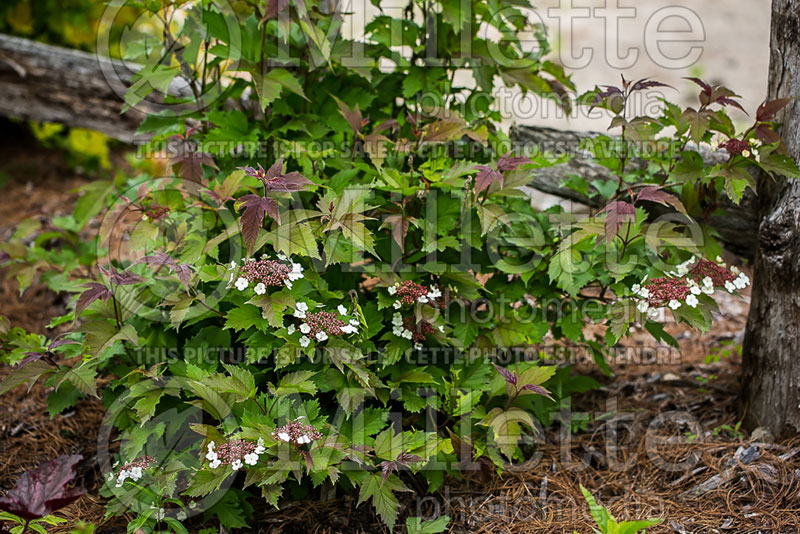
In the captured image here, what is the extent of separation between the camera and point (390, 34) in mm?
2164

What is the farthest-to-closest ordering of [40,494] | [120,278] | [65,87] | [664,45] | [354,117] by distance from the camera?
[664,45]
[65,87]
[354,117]
[120,278]
[40,494]

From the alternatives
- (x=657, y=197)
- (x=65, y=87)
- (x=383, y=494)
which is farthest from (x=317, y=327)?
(x=65, y=87)

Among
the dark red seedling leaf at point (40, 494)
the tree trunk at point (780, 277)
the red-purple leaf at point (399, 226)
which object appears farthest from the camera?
the tree trunk at point (780, 277)

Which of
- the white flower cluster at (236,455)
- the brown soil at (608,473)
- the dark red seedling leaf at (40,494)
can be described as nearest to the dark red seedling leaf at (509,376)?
the brown soil at (608,473)

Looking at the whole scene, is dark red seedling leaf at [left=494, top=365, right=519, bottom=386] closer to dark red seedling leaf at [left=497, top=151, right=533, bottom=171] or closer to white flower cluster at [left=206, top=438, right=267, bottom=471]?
dark red seedling leaf at [left=497, top=151, right=533, bottom=171]

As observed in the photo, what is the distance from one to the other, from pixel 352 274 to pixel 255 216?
487 mm

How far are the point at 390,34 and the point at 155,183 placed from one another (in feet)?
3.11

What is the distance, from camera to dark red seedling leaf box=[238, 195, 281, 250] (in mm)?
1595

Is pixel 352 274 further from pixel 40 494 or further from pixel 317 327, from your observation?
pixel 40 494

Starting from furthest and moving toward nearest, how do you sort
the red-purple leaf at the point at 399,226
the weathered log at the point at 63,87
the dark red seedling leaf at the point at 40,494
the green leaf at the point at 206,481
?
the weathered log at the point at 63,87
the red-purple leaf at the point at 399,226
the green leaf at the point at 206,481
the dark red seedling leaf at the point at 40,494

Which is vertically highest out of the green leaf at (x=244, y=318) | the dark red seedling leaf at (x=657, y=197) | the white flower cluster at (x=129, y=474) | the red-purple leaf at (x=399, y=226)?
the dark red seedling leaf at (x=657, y=197)

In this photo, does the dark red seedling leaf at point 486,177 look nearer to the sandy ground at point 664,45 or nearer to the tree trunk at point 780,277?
the tree trunk at point 780,277

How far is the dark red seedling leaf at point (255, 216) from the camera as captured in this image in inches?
62.8

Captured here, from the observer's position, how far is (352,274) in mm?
2031
